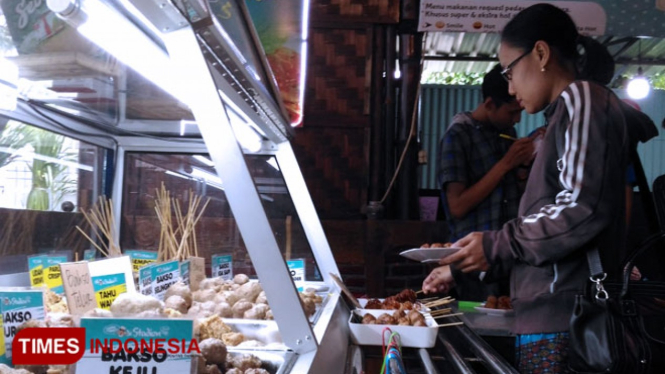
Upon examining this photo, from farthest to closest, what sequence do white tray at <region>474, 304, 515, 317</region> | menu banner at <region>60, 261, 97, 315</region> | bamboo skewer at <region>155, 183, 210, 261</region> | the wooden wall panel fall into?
the wooden wall panel → white tray at <region>474, 304, 515, 317</region> → bamboo skewer at <region>155, 183, 210, 261</region> → menu banner at <region>60, 261, 97, 315</region>

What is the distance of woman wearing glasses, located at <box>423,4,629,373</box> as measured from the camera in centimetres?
166

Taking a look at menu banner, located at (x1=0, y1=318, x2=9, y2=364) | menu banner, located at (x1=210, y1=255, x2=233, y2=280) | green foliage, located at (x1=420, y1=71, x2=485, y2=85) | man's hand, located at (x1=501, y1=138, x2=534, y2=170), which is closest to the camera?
menu banner, located at (x1=0, y1=318, x2=9, y2=364)

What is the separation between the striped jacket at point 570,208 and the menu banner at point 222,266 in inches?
37.7

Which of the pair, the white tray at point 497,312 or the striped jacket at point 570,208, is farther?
the white tray at point 497,312

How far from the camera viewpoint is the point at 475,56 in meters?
8.02

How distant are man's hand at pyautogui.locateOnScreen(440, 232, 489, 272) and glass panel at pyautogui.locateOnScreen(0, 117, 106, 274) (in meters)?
1.18

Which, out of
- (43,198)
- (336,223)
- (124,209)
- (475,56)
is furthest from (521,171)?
(475,56)

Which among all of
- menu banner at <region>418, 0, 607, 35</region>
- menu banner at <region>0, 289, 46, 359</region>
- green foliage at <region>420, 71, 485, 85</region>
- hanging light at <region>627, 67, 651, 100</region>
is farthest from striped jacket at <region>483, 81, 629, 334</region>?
green foliage at <region>420, 71, 485, 85</region>

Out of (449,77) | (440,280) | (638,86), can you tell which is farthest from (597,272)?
(449,77)

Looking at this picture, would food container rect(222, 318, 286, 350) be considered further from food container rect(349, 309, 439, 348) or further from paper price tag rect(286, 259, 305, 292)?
paper price tag rect(286, 259, 305, 292)

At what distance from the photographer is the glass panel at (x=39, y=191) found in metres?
1.68

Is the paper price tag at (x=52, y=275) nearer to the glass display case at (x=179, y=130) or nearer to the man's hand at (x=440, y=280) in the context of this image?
the glass display case at (x=179, y=130)

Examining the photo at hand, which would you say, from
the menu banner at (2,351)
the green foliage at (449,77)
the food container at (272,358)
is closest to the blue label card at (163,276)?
the food container at (272,358)

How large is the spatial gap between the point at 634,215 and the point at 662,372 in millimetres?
3699
